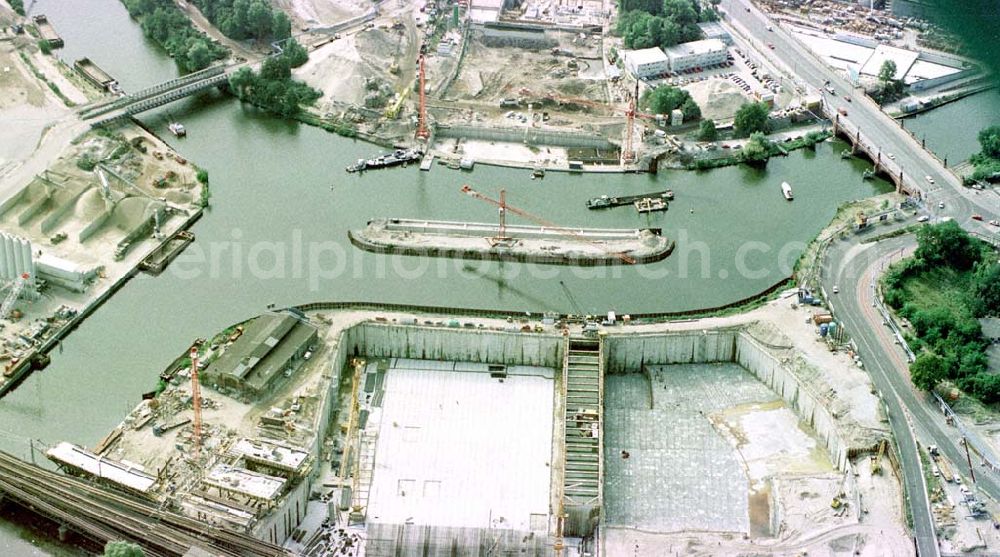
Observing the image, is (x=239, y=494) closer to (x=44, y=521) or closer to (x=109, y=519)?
(x=109, y=519)

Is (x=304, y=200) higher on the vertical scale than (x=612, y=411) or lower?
higher

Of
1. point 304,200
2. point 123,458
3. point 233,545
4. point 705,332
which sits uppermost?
point 304,200

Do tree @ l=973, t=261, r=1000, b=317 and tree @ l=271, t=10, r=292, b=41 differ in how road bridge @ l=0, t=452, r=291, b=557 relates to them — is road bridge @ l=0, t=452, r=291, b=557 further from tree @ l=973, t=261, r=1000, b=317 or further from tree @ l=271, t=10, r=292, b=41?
tree @ l=271, t=10, r=292, b=41

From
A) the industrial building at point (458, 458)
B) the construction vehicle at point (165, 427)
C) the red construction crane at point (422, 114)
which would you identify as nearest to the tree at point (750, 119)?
→ the red construction crane at point (422, 114)

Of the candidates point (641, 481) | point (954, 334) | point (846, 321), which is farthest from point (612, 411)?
point (954, 334)

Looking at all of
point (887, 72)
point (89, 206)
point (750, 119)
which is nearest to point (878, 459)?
point (750, 119)

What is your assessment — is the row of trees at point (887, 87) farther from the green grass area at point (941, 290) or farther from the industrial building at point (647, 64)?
the green grass area at point (941, 290)

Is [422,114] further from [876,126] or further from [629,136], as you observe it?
[876,126]
